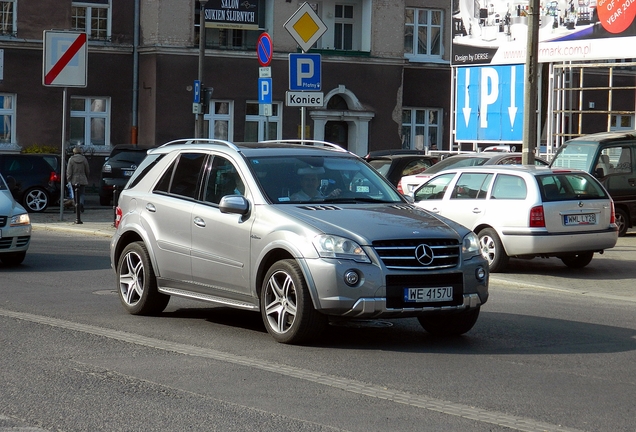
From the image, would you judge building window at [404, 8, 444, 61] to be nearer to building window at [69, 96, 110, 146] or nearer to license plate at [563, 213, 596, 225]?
building window at [69, 96, 110, 146]

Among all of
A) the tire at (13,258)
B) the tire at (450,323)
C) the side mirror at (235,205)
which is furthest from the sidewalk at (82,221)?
the tire at (450,323)

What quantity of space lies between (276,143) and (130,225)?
5.45 ft

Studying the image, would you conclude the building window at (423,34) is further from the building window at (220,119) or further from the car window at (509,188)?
the car window at (509,188)

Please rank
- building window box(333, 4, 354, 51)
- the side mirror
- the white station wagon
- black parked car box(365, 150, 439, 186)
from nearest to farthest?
the side mirror < the white station wagon < black parked car box(365, 150, 439, 186) < building window box(333, 4, 354, 51)

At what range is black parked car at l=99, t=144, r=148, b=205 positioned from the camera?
30.6m

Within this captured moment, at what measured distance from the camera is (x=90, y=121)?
40.1m

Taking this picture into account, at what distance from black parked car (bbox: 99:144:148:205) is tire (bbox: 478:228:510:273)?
16.4 metres

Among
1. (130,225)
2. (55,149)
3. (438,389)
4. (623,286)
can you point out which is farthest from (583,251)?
(55,149)

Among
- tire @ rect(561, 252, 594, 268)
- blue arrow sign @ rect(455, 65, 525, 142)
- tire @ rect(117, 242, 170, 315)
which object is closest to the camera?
tire @ rect(117, 242, 170, 315)

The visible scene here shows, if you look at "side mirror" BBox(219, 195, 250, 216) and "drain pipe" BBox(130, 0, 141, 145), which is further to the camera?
"drain pipe" BBox(130, 0, 141, 145)

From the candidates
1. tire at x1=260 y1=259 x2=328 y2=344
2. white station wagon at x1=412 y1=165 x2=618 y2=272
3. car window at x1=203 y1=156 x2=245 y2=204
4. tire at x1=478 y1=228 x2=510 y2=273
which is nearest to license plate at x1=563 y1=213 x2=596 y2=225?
white station wagon at x1=412 y1=165 x2=618 y2=272

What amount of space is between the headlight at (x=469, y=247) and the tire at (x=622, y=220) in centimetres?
1277

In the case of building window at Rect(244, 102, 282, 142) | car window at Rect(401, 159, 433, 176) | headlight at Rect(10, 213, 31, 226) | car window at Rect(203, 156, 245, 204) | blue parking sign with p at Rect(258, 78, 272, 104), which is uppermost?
Answer: building window at Rect(244, 102, 282, 142)

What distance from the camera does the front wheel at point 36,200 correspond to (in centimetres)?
2867
